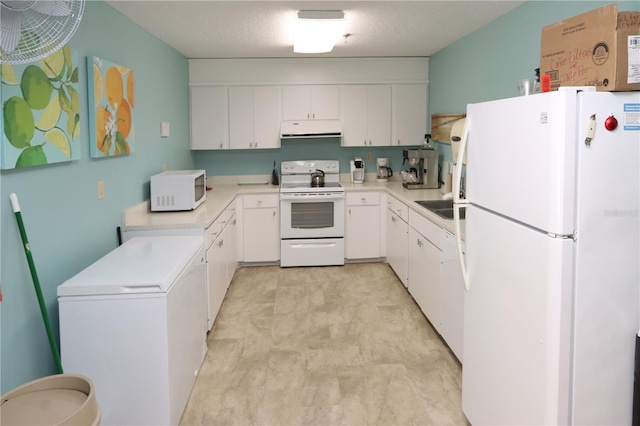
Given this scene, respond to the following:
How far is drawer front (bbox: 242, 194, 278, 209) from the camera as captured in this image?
224 inches

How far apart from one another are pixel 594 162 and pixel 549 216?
224mm

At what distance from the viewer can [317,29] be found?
395 centimetres

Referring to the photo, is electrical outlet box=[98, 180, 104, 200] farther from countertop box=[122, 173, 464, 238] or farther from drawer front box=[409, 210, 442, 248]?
drawer front box=[409, 210, 442, 248]

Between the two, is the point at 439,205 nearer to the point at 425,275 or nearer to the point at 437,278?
the point at 425,275

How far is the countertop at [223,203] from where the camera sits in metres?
3.54

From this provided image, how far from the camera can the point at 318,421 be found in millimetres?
2727

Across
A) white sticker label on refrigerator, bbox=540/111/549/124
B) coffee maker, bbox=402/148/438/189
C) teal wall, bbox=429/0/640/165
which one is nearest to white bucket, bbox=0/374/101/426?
white sticker label on refrigerator, bbox=540/111/549/124

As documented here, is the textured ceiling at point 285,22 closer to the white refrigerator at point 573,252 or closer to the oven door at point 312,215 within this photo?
the oven door at point 312,215

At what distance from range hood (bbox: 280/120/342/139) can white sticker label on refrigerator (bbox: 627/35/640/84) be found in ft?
14.2

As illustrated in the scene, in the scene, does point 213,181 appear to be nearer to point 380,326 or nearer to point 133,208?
point 133,208

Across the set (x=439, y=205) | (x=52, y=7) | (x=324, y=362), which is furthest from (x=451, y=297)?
(x=52, y=7)

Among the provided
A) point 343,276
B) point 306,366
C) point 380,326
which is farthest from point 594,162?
point 343,276

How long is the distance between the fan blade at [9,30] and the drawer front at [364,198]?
4.24 meters

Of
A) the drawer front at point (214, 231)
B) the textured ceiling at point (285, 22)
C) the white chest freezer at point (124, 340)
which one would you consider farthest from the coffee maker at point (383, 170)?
the white chest freezer at point (124, 340)
